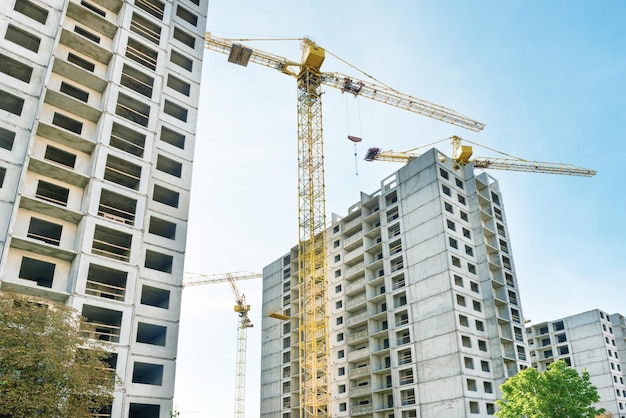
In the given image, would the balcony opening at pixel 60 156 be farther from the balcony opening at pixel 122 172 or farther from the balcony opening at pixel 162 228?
the balcony opening at pixel 162 228

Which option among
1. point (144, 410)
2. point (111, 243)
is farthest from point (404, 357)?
point (111, 243)

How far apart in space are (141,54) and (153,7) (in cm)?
597

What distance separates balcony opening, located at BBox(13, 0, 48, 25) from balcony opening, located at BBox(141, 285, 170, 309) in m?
22.6

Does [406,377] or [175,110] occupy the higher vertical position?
[175,110]

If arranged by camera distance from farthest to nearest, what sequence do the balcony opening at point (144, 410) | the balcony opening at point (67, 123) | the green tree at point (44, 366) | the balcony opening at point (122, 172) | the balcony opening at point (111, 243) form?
the balcony opening at point (122, 172) → the balcony opening at point (67, 123) → the balcony opening at point (111, 243) → the balcony opening at point (144, 410) → the green tree at point (44, 366)

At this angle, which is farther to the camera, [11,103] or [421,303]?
[421,303]

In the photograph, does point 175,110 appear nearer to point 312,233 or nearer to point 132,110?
point 132,110

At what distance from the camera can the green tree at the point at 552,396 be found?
40406 mm

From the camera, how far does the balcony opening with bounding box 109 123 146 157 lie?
1671 inches

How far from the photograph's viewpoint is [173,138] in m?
46.6

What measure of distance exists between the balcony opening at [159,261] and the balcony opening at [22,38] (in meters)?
18.2

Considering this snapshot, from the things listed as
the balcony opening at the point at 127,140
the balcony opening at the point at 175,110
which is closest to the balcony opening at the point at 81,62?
the balcony opening at the point at 127,140

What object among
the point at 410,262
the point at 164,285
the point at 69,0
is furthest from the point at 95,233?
the point at 410,262

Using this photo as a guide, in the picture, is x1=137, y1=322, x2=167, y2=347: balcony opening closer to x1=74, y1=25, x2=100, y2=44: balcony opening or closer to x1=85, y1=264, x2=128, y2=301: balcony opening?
x1=85, y1=264, x2=128, y2=301: balcony opening
